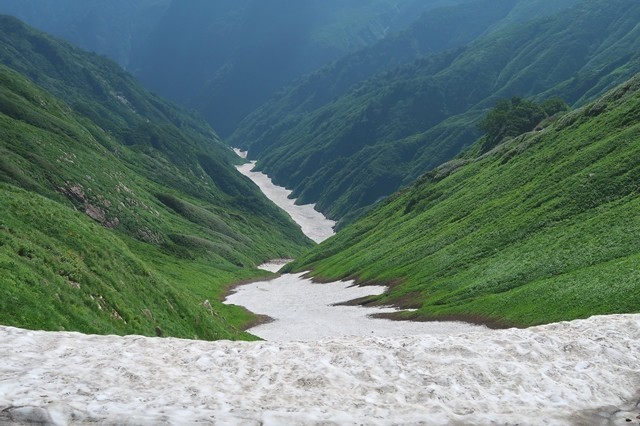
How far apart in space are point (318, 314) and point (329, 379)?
63.5 metres

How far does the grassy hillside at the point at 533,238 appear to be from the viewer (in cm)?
5334

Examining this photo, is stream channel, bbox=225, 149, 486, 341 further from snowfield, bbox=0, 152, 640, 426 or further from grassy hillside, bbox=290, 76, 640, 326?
snowfield, bbox=0, 152, 640, 426

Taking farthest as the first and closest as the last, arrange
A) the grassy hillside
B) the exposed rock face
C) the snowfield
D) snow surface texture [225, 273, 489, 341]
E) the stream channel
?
the exposed rock face
the stream channel
snow surface texture [225, 273, 489, 341]
the grassy hillside
the snowfield

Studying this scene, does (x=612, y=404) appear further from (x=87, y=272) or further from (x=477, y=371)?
(x=87, y=272)

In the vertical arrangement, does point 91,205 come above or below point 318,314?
above

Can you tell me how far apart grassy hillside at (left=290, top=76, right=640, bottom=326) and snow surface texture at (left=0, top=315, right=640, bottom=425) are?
2510 cm

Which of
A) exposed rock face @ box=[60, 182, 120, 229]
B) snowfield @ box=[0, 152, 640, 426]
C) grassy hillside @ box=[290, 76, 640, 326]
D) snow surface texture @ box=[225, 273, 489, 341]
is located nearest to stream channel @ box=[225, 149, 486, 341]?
snow surface texture @ box=[225, 273, 489, 341]

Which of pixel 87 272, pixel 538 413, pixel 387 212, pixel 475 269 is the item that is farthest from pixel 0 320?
pixel 387 212

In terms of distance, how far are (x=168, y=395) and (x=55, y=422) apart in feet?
10.7

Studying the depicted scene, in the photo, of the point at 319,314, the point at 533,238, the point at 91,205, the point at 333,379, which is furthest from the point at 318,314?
the point at 91,205

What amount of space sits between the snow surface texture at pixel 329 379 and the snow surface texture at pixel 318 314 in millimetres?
16676

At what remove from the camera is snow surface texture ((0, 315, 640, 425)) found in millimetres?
17156

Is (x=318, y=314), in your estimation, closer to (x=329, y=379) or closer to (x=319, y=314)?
(x=319, y=314)

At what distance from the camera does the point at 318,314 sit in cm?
8256
